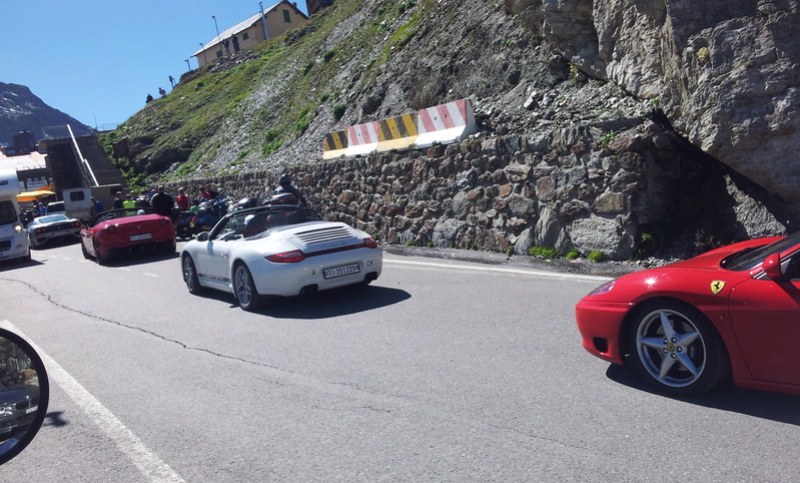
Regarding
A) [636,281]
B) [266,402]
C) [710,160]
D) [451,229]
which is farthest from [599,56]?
[266,402]

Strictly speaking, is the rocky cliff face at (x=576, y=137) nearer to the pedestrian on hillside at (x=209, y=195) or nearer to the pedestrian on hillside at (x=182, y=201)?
the pedestrian on hillside at (x=209, y=195)

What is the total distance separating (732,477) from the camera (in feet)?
11.1

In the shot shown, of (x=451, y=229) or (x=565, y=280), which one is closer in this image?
(x=565, y=280)

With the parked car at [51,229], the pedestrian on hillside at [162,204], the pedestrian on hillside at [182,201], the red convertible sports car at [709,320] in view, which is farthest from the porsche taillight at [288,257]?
the parked car at [51,229]

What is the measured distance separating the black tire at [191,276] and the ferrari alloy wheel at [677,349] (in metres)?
7.61

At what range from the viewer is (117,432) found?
4.83 meters

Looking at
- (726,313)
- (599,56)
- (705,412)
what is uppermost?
(599,56)

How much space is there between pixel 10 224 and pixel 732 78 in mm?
18889

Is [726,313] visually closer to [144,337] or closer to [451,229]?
[144,337]

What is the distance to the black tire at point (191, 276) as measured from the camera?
10.6 m

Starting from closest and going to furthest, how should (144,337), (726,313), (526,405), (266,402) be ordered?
(726,313), (526,405), (266,402), (144,337)

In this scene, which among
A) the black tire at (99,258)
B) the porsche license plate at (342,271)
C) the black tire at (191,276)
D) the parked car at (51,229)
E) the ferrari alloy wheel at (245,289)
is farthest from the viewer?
the parked car at (51,229)

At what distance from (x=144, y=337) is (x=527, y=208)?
20.8 ft

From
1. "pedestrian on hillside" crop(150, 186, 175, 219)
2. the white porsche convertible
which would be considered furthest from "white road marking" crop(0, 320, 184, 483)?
"pedestrian on hillside" crop(150, 186, 175, 219)
